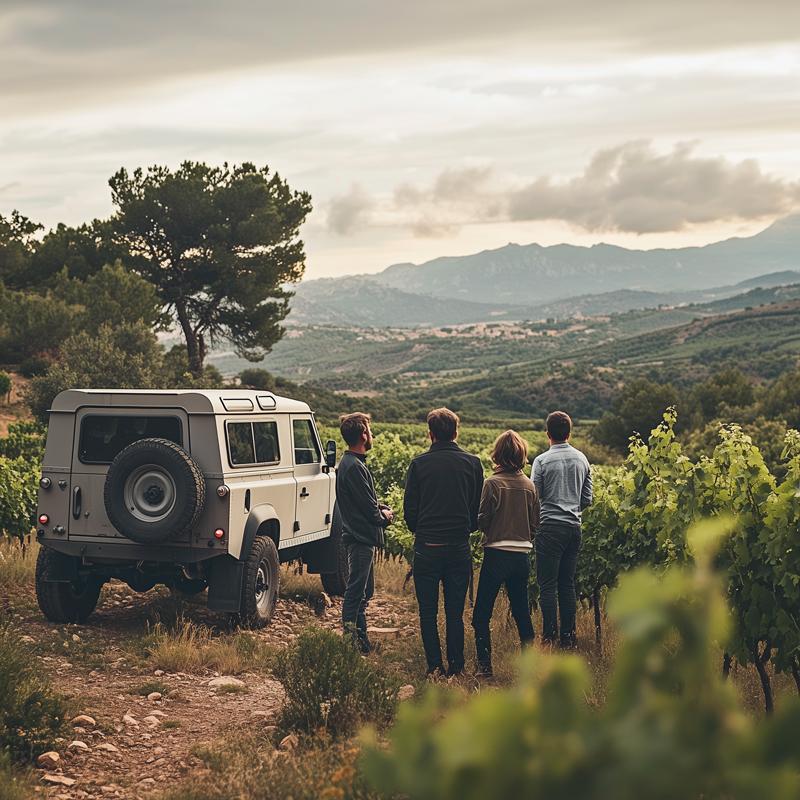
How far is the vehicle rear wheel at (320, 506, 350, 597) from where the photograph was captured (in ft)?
38.5

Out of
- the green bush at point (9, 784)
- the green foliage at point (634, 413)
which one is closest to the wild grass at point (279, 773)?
the green bush at point (9, 784)

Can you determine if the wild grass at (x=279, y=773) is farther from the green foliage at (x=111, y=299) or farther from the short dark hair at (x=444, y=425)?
the green foliage at (x=111, y=299)

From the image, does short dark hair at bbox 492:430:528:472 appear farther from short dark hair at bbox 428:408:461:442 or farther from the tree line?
the tree line

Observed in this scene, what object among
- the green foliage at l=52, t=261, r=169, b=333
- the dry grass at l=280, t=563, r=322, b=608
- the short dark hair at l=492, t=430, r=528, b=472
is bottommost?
the dry grass at l=280, t=563, r=322, b=608

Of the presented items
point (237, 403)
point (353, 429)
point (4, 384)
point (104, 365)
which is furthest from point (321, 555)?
point (4, 384)

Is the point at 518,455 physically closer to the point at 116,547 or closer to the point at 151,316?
the point at 116,547

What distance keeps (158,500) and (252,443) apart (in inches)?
51.5

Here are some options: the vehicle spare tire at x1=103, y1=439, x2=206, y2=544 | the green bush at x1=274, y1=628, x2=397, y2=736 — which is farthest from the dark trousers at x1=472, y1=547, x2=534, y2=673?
the vehicle spare tire at x1=103, y1=439, x2=206, y2=544

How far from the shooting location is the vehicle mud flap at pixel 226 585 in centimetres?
909

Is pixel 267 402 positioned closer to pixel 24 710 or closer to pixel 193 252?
pixel 24 710

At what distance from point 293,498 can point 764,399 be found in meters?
54.8

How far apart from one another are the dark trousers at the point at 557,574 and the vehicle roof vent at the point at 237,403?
10.8 ft

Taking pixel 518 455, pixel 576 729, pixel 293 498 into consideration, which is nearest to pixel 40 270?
pixel 293 498

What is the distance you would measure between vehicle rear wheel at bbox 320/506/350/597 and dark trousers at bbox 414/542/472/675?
4.12 meters
